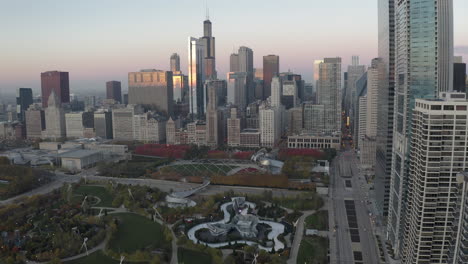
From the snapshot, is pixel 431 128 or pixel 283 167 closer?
pixel 431 128

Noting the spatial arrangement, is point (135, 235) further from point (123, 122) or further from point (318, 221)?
point (123, 122)

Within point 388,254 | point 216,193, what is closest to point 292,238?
point 388,254

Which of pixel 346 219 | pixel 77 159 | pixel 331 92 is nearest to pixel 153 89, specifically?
pixel 331 92

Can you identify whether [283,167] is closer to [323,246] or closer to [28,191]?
[323,246]

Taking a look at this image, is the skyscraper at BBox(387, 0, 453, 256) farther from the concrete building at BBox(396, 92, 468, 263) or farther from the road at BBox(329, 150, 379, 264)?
the road at BBox(329, 150, 379, 264)

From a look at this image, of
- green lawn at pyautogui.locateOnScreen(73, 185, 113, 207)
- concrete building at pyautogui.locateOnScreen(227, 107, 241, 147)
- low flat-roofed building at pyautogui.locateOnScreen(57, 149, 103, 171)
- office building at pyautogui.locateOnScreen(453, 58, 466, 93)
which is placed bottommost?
green lawn at pyautogui.locateOnScreen(73, 185, 113, 207)

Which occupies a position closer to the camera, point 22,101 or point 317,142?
point 317,142

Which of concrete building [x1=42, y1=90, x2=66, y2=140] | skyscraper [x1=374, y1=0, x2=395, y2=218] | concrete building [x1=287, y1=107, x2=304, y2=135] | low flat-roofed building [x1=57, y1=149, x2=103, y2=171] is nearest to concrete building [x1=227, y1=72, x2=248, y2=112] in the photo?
concrete building [x1=287, y1=107, x2=304, y2=135]
